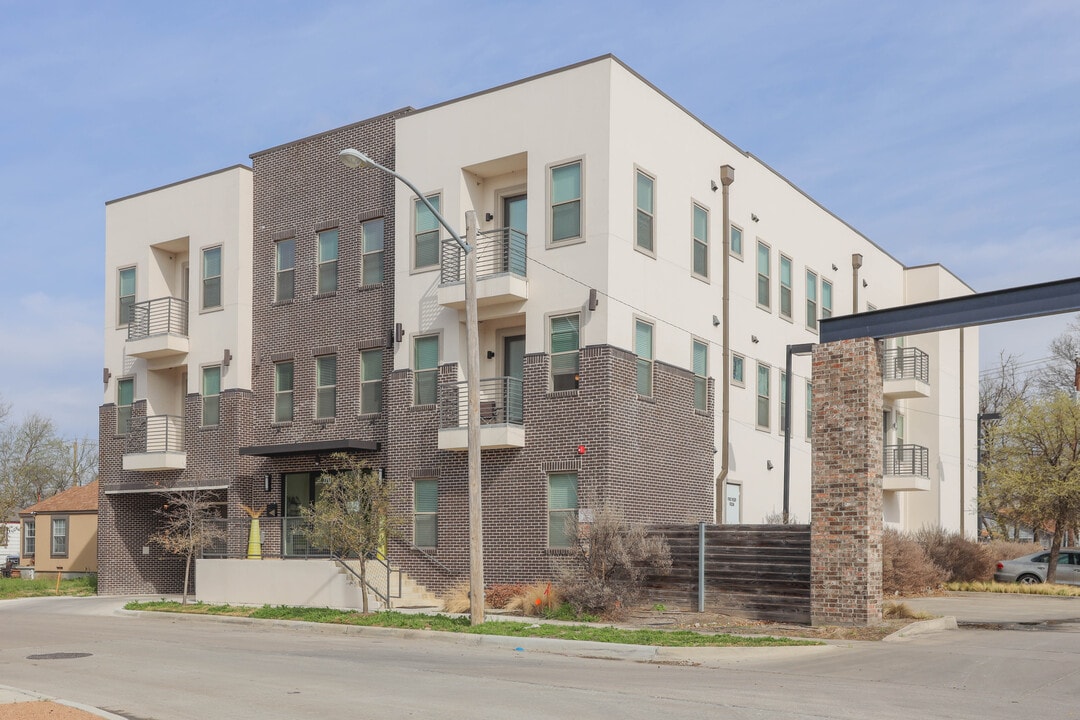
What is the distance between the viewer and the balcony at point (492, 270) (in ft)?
85.7

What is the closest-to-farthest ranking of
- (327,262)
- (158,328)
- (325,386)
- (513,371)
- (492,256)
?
1. (492,256)
2. (513,371)
3. (325,386)
4. (327,262)
5. (158,328)

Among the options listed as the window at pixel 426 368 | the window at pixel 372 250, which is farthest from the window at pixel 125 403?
the window at pixel 426 368

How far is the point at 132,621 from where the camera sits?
25.6m

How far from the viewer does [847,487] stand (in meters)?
19.8

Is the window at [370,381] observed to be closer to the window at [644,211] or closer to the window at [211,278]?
the window at [211,278]

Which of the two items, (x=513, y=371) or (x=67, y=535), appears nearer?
(x=513, y=371)

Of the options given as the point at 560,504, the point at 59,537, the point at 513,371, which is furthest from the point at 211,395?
the point at 59,537

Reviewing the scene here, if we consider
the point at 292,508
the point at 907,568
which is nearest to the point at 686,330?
the point at 907,568

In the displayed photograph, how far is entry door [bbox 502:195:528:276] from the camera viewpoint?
26.6 metres

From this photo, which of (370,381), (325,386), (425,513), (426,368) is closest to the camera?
(425,513)

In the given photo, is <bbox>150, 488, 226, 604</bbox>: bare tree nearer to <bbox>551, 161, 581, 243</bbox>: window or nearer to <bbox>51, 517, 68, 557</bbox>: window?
<bbox>551, 161, 581, 243</bbox>: window

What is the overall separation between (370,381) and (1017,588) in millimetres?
19483

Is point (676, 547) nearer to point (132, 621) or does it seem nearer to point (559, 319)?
point (559, 319)

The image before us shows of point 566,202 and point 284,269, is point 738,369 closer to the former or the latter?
point 566,202
